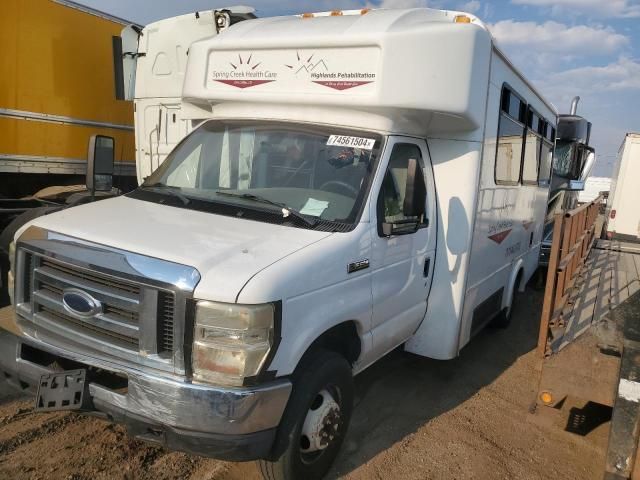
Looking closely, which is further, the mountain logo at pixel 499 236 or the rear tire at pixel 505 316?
the rear tire at pixel 505 316

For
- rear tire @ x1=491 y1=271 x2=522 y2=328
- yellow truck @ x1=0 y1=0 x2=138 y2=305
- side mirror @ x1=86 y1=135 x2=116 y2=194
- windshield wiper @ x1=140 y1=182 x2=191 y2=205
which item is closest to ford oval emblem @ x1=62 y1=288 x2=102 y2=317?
windshield wiper @ x1=140 y1=182 x2=191 y2=205

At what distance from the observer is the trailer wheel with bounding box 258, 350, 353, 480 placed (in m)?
2.97

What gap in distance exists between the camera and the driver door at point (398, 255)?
3.67 m

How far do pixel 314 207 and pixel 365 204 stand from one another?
33 centimetres

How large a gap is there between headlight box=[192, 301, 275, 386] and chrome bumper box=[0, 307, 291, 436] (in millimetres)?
82

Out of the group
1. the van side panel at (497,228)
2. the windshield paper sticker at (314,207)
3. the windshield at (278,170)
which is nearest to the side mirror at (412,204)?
the windshield at (278,170)

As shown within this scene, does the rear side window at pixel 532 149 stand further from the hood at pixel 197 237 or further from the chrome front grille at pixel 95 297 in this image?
the chrome front grille at pixel 95 297

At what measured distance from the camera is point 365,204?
139 inches

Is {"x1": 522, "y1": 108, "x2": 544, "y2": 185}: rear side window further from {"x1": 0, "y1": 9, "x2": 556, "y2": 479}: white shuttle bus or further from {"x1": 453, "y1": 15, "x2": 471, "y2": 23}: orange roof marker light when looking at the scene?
{"x1": 453, "y1": 15, "x2": 471, "y2": 23}: orange roof marker light

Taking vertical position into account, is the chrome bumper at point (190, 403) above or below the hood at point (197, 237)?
below

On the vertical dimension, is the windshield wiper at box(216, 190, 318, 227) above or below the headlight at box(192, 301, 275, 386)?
above

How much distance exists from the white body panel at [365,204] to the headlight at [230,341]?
70mm

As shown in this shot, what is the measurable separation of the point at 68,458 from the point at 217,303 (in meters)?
1.72

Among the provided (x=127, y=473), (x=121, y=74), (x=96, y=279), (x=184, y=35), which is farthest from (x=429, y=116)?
(x=121, y=74)
